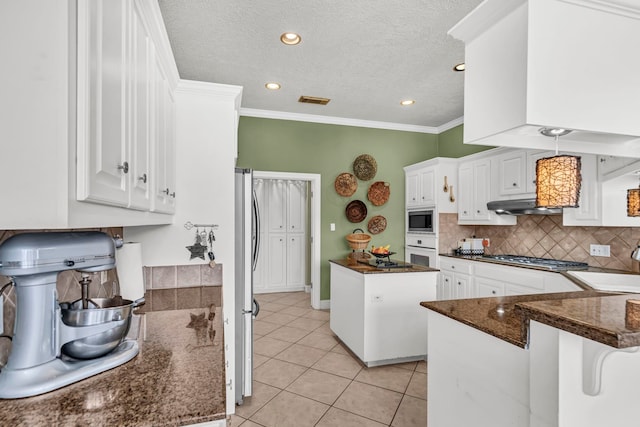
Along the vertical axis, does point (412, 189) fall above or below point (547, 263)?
above

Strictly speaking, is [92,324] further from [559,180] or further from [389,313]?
[389,313]

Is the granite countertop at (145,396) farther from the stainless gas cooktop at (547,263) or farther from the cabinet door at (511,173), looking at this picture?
the cabinet door at (511,173)

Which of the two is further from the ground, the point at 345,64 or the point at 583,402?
the point at 345,64

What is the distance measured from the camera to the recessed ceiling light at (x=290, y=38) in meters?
2.71

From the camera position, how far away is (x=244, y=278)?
244 cm

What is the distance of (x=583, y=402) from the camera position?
0.99m

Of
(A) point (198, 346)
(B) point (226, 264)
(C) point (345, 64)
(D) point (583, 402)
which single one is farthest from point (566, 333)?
A: (C) point (345, 64)

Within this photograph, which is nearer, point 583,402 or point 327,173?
point 583,402

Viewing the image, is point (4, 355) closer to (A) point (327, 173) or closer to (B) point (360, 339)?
(B) point (360, 339)

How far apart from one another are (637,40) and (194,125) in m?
2.45

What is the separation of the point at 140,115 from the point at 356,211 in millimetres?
3855

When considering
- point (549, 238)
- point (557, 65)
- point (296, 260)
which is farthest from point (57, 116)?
point (296, 260)

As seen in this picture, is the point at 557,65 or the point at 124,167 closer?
the point at 124,167

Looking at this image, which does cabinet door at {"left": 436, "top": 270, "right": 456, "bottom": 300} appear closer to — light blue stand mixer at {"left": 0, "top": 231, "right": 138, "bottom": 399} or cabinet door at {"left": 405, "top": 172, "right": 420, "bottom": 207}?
cabinet door at {"left": 405, "top": 172, "right": 420, "bottom": 207}
